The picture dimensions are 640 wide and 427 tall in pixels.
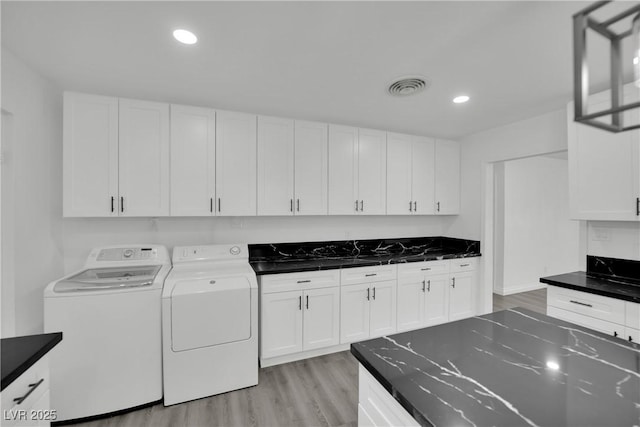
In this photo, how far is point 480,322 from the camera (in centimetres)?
137

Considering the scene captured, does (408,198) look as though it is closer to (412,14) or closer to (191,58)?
(412,14)

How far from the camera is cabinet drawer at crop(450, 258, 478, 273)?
3381mm

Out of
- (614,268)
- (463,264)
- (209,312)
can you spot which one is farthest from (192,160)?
(614,268)

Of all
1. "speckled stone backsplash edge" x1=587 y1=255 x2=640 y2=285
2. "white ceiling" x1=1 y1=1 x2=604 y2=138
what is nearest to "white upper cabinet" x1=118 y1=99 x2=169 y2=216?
"white ceiling" x1=1 y1=1 x2=604 y2=138

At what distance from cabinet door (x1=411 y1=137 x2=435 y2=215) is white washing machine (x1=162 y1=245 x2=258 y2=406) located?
90.1 inches

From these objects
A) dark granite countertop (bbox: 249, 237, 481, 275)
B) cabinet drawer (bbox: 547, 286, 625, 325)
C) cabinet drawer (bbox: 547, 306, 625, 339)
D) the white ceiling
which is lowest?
cabinet drawer (bbox: 547, 306, 625, 339)

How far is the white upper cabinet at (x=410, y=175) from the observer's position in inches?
134

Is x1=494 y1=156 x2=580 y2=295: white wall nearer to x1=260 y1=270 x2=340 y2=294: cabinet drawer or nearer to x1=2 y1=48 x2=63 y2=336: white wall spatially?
x1=260 y1=270 x2=340 y2=294: cabinet drawer

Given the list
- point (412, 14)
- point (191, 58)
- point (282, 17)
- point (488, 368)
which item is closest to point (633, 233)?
point (488, 368)

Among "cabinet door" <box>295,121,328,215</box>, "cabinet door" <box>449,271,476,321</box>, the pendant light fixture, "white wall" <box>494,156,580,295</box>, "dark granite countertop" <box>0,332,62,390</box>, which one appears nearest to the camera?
the pendant light fixture

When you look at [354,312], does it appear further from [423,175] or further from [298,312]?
[423,175]

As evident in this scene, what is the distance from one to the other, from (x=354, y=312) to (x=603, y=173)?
7.81 ft

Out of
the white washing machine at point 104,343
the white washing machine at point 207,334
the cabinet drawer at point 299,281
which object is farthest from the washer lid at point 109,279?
the cabinet drawer at point 299,281

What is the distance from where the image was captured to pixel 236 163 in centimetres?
271
